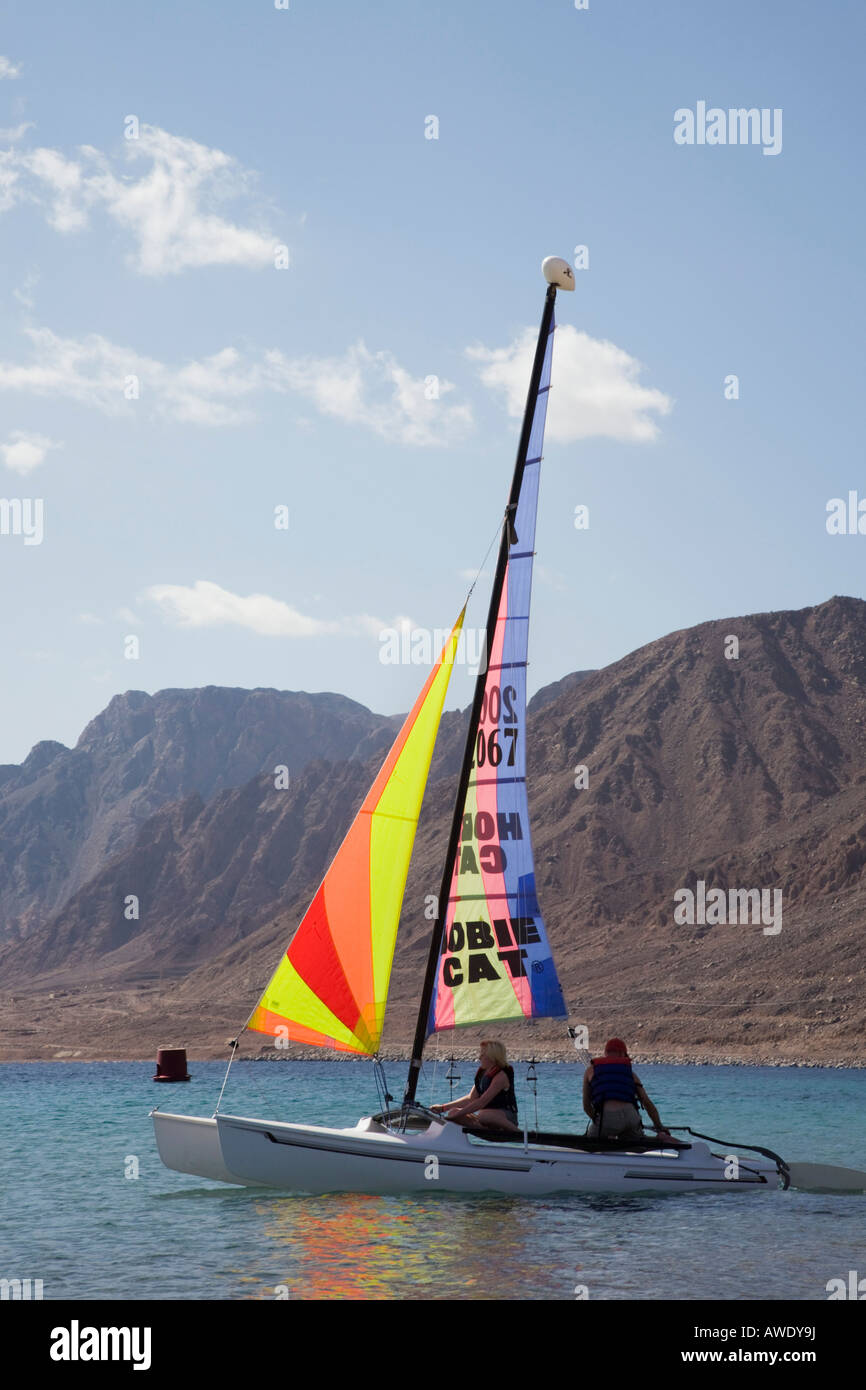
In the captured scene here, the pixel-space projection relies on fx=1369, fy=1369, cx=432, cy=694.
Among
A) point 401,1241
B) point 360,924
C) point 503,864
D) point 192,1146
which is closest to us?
point 401,1241

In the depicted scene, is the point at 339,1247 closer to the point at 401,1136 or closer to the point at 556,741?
the point at 401,1136

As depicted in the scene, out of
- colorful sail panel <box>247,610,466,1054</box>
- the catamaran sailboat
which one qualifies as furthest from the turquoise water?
colorful sail panel <box>247,610,466,1054</box>

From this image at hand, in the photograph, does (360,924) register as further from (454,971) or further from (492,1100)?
(492,1100)

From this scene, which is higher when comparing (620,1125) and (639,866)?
(639,866)

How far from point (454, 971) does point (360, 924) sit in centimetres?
182

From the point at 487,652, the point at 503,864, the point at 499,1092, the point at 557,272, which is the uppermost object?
the point at 557,272

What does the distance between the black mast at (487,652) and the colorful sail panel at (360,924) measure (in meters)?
0.71

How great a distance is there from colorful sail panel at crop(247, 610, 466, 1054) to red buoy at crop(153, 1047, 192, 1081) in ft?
164

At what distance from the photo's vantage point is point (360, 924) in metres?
20.4

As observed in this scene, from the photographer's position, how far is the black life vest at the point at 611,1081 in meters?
20.6

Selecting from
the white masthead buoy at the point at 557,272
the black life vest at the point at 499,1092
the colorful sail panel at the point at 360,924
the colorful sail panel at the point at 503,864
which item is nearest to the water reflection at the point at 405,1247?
the black life vest at the point at 499,1092

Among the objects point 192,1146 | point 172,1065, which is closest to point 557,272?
point 192,1146
